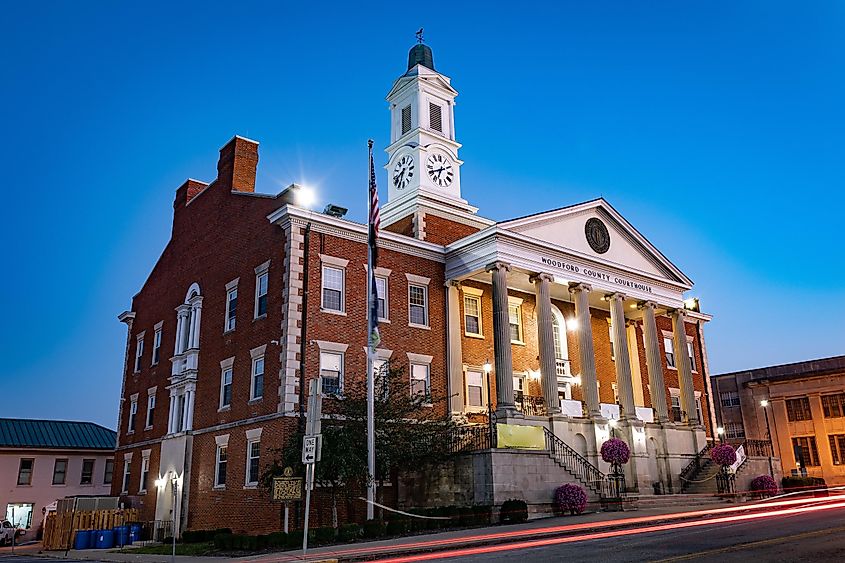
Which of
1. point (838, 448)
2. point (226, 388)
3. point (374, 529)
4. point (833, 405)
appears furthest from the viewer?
point (833, 405)

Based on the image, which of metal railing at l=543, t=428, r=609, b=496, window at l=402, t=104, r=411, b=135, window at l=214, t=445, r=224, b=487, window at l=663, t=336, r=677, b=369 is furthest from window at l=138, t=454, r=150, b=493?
window at l=663, t=336, r=677, b=369

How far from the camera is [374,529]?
70.3 feet

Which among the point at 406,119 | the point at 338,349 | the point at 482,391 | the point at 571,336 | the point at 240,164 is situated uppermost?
the point at 406,119

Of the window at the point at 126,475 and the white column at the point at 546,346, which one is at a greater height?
the white column at the point at 546,346

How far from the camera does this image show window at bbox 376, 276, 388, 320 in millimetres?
31125

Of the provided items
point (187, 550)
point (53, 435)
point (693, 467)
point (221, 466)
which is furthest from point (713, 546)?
point (53, 435)

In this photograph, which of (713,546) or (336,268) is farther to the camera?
(336,268)

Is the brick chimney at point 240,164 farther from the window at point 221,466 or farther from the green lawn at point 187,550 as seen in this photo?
the green lawn at point 187,550

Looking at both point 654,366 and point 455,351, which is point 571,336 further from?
point 455,351

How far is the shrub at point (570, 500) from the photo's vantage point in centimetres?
2588

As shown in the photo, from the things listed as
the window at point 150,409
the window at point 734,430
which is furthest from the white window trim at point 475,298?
the window at point 734,430

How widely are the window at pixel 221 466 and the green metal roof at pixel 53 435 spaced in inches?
1222

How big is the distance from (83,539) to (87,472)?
28.8 m

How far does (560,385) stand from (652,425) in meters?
5.04
